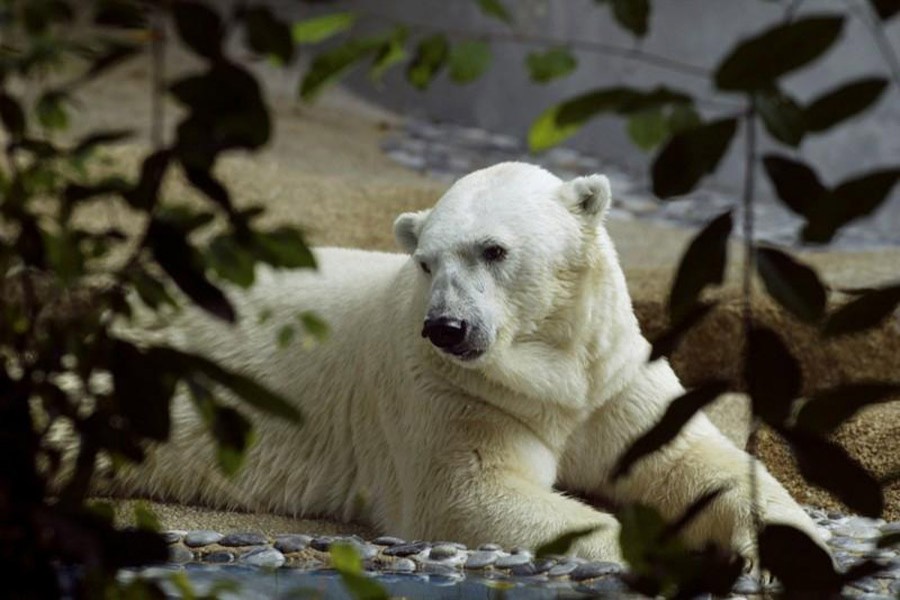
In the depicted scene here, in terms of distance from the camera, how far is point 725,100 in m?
9.87

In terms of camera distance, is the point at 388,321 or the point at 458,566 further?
the point at 388,321

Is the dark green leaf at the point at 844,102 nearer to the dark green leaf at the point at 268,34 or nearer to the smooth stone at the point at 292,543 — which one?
the dark green leaf at the point at 268,34

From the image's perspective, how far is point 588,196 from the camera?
3.65m

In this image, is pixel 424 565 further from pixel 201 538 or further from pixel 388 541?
pixel 201 538

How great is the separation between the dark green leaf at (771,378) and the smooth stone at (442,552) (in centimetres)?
215

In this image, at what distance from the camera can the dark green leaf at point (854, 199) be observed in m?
1.19

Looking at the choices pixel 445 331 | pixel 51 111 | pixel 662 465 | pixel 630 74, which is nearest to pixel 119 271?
pixel 51 111

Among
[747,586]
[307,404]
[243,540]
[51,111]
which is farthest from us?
[307,404]

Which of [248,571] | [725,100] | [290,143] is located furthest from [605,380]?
[725,100]

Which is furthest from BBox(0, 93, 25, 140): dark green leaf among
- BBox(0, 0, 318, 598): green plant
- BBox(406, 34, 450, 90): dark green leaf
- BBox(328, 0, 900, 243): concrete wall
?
BBox(328, 0, 900, 243): concrete wall

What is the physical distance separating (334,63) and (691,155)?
0.28 meters

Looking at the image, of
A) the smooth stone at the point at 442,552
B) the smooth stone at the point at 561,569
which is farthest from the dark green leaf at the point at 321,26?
the smooth stone at the point at 442,552

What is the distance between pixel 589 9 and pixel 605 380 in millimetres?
6735

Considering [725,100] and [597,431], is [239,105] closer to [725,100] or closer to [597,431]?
[597,431]
